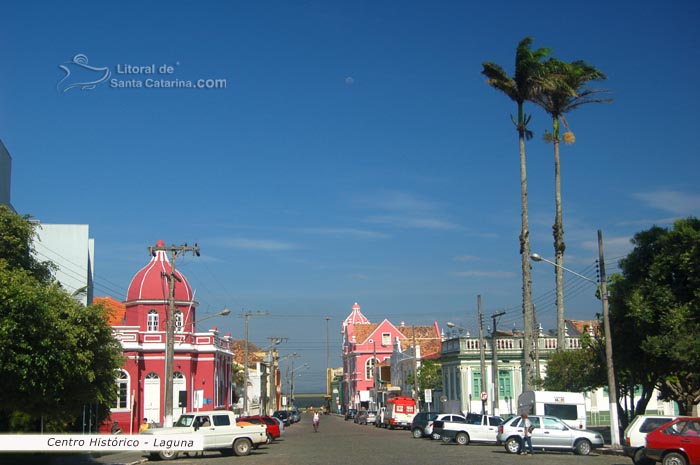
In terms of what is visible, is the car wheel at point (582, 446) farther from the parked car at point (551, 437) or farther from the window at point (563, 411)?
the window at point (563, 411)

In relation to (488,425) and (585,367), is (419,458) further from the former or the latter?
(585,367)

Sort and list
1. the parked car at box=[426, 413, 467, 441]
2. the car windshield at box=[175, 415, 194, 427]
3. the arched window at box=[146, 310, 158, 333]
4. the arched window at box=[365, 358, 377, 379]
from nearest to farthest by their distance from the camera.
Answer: the car windshield at box=[175, 415, 194, 427] < the parked car at box=[426, 413, 467, 441] < the arched window at box=[146, 310, 158, 333] < the arched window at box=[365, 358, 377, 379]

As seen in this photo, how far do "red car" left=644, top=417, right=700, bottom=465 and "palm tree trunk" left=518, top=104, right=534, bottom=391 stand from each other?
1989 cm

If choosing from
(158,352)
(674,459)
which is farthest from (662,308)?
(158,352)

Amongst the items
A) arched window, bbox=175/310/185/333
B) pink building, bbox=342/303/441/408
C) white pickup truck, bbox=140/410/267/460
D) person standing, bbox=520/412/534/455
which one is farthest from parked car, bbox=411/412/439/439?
pink building, bbox=342/303/441/408

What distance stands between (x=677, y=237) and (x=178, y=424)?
20.2 meters

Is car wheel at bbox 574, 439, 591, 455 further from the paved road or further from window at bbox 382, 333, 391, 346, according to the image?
window at bbox 382, 333, 391, 346

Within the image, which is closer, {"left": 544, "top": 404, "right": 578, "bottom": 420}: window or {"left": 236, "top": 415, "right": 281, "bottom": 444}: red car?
{"left": 544, "top": 404, "right": 578, "bottom": 420}: window

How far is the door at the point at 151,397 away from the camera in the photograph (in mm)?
55812

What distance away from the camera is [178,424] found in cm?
3284

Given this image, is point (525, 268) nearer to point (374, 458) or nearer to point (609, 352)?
point (609, 352)

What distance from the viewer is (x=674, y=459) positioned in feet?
70.1

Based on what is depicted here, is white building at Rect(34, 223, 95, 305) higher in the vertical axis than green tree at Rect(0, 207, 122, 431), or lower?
higher

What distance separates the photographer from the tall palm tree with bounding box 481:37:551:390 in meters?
42.2
